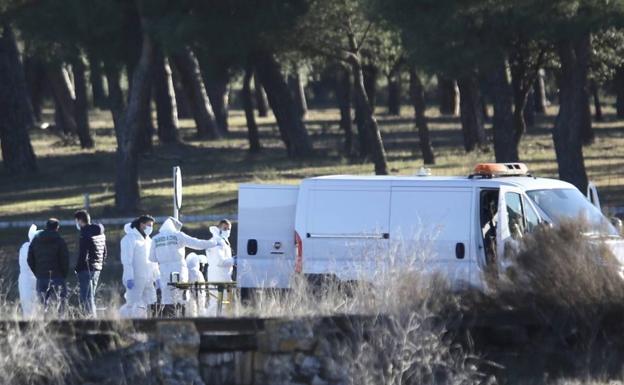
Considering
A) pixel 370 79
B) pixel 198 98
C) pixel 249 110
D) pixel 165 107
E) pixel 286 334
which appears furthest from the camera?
pixel 198 98

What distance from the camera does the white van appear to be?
15.9 metres

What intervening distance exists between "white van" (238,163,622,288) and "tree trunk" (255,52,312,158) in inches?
903

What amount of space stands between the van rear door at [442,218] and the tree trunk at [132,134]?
15581 mm

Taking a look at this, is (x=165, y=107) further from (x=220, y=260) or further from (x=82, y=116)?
(x=220, y=260)

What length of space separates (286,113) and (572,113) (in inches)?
557

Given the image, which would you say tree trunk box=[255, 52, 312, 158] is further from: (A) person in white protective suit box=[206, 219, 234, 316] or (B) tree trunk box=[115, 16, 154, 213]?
(A) person in white protective suit box=[206, 219, 234, 316]

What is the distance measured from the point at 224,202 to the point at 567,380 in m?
20.1

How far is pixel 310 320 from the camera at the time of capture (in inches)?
461

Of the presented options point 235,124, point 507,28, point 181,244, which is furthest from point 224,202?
point 235,124

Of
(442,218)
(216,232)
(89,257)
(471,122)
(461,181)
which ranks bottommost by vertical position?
(89,257)

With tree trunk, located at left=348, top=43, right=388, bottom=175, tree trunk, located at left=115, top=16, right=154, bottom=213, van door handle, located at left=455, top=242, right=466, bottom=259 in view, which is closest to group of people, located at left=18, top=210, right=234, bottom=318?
van door handle, located at left=455, top=242, right=466, bottom=259

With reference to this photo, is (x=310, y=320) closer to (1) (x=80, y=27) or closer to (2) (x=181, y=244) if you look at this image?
(2) (x=181, y=244)

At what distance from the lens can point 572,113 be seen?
92.4ft

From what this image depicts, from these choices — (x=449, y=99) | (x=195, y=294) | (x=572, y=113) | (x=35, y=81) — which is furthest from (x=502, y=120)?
(x=35, y=81)
